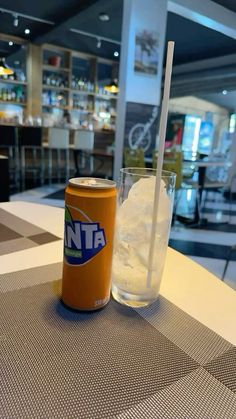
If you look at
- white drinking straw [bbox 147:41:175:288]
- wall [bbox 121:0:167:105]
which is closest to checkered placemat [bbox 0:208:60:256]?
white drinking straw [bbox 147:41:175:288]

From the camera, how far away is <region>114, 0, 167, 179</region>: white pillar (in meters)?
3.83

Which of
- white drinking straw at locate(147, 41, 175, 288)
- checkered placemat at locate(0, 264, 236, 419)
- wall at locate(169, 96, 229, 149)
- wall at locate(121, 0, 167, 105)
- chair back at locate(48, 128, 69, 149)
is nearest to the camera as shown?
checkered placemat at locate(0, 264, 236, 419)

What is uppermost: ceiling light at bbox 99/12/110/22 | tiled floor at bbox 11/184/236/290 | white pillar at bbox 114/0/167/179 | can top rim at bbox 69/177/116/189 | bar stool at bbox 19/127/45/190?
ceiling light at bbox 99/12/110/22

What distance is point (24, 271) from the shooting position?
61cm

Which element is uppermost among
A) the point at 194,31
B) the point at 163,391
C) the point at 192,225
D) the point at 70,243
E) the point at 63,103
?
the point at 194,31

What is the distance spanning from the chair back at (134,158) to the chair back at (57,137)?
2450mm

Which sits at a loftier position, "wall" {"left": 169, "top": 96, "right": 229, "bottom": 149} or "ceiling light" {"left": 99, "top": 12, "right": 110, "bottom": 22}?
"ceiling light" {"left": 99, "top": 12, "right": 110, "bottom": 22}

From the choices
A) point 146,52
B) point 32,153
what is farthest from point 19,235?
point 32,153

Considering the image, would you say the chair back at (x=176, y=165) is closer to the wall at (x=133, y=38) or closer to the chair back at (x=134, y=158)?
the chair back at (x=134, y=158)

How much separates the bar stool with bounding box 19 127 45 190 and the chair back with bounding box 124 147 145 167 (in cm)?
235

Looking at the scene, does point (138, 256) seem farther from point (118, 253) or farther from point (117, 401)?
point (117, 401)

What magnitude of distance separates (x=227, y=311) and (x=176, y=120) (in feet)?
39.6

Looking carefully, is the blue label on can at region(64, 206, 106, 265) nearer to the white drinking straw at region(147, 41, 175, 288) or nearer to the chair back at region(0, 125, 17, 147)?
the white drinking straw at region(147, 41, 175, 288)

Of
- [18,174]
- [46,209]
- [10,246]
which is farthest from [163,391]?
[18,174]
